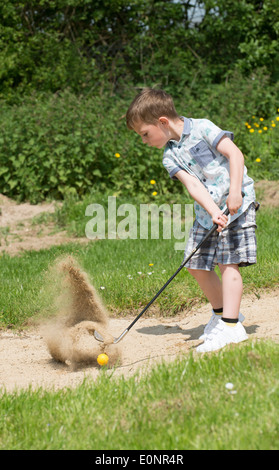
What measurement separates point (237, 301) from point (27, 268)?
2.83 m

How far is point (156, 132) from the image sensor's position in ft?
12.1

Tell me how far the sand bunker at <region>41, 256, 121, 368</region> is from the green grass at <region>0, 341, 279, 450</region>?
66 centimetres

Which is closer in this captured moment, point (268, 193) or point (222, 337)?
point (222, 337)

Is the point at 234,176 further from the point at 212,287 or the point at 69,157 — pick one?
the point at 69,157

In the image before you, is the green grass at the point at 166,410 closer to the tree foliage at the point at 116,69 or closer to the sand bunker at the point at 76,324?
the sand bunker at the point at 76,324

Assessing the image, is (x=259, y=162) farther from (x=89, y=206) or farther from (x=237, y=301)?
(x=237, y=301)

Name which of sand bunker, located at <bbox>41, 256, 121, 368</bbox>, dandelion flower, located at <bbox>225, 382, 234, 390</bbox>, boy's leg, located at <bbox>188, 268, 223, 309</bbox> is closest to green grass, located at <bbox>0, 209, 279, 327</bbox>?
sand bunker, located at <bbox>41, 256, 121, 368</bbox>

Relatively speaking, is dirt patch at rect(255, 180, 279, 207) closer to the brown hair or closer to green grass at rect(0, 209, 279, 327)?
green grass at rect(0, 209, 279, 327)

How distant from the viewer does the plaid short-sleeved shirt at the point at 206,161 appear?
3.62 m

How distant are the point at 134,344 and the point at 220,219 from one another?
1.23m

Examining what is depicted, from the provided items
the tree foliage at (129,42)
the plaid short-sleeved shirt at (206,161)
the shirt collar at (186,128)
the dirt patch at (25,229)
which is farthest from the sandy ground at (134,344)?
the tree foliage at (129,42)

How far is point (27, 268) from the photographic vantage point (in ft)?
19.3

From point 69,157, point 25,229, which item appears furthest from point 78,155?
point 25,229

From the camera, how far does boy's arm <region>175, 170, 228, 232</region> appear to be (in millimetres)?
3439
